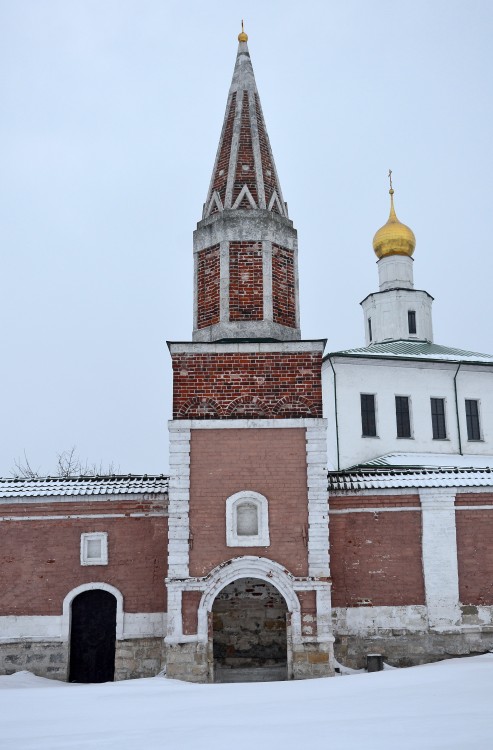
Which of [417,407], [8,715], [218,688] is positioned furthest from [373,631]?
[417,407]

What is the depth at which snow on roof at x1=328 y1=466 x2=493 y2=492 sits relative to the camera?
13734 mm

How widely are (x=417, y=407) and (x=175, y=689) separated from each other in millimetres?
14496

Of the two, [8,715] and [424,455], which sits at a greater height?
[424,455]

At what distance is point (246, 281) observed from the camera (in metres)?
13.1

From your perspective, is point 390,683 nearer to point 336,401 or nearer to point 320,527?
point 320,527

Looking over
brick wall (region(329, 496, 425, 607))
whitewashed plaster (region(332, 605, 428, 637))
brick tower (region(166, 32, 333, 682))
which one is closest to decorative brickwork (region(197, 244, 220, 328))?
brick tower (region(166, 32, 333, 682))

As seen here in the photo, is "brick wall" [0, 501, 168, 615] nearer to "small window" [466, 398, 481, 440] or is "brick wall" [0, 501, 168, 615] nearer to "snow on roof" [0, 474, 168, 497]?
"snow on roof" [0, 474, 168, 497]

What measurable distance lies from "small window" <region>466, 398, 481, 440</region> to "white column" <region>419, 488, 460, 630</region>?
9456 millimetres

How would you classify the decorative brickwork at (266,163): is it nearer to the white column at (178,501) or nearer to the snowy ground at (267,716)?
the white column at (178,501)

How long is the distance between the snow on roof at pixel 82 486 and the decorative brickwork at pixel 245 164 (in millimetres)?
5094

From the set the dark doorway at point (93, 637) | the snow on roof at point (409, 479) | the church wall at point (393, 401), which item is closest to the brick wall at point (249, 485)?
the snow on roof at point (409, 479)

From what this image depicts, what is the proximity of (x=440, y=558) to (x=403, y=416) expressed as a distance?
9147 millimetres

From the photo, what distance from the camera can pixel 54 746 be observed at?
17.7 ft

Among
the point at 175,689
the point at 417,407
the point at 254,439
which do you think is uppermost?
the point at 417,407
